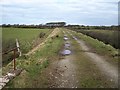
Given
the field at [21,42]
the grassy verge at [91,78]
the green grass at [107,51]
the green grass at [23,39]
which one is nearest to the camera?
the grassy verge at [91,78]

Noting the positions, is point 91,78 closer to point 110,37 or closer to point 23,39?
point 110,37

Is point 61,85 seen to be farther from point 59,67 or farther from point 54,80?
point 59,67

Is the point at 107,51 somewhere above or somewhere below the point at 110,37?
below

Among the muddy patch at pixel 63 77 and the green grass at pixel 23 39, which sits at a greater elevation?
the muddy patch at pixel 63 77

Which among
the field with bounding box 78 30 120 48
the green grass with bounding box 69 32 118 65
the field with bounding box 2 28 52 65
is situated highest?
the field with bounding box 78 30 120 48

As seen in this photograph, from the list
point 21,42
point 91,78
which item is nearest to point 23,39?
point 21,42

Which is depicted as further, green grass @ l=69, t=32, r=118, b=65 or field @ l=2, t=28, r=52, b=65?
field @ l=2, t=28, r=52, b=65

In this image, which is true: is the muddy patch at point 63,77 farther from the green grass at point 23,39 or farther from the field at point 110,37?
the green grass at point 23,39

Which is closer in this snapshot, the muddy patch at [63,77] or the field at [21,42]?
the muddy patch at [63,77]

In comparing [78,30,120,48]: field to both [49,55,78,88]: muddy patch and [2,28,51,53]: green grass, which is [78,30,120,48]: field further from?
[49,55,78,88]: muddy patch

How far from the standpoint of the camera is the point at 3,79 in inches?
440

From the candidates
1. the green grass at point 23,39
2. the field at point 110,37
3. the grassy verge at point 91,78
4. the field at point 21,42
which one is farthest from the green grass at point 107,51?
the green grass at point 23,39

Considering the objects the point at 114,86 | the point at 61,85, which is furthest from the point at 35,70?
the point at 114,86

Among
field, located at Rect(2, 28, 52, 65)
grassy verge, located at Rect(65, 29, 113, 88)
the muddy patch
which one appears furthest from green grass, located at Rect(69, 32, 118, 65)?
field, located at Rect(2, 28, 52, 65)
